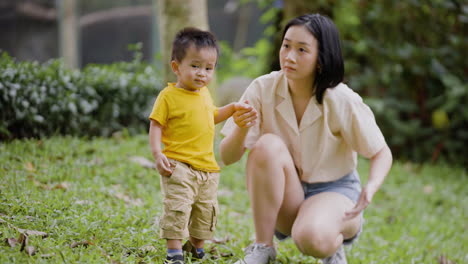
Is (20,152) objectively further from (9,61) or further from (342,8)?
(342,8)

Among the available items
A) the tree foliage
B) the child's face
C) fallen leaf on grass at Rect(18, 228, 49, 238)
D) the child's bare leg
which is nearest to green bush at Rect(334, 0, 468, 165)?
the tree foliage

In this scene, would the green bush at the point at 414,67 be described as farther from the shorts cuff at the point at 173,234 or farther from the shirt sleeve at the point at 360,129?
the shorts cuff at the point at 173,234

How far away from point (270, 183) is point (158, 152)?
66 centimetres

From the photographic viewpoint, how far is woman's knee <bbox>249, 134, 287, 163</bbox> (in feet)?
8.71

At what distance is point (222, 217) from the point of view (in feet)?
12.0

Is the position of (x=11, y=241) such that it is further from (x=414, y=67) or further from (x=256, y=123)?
(x=414, y=67)

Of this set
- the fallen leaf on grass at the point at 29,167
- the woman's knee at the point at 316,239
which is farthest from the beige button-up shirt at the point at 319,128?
the fallen leaf on grass at the point at 29,167

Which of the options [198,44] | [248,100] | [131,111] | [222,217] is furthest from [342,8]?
[198,44]

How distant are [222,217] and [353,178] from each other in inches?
42.8

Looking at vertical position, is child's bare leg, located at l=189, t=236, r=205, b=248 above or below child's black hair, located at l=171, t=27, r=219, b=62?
below

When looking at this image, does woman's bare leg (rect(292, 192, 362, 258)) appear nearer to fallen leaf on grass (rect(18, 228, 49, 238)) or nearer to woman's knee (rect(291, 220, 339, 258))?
woman's knee (rect(291, 220, 339, 258))

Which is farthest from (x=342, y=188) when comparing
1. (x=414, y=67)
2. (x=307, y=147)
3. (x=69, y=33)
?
(x=69, y=33)

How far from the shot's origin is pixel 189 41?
229 cm

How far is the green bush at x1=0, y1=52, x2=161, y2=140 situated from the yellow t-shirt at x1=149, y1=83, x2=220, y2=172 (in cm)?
177
